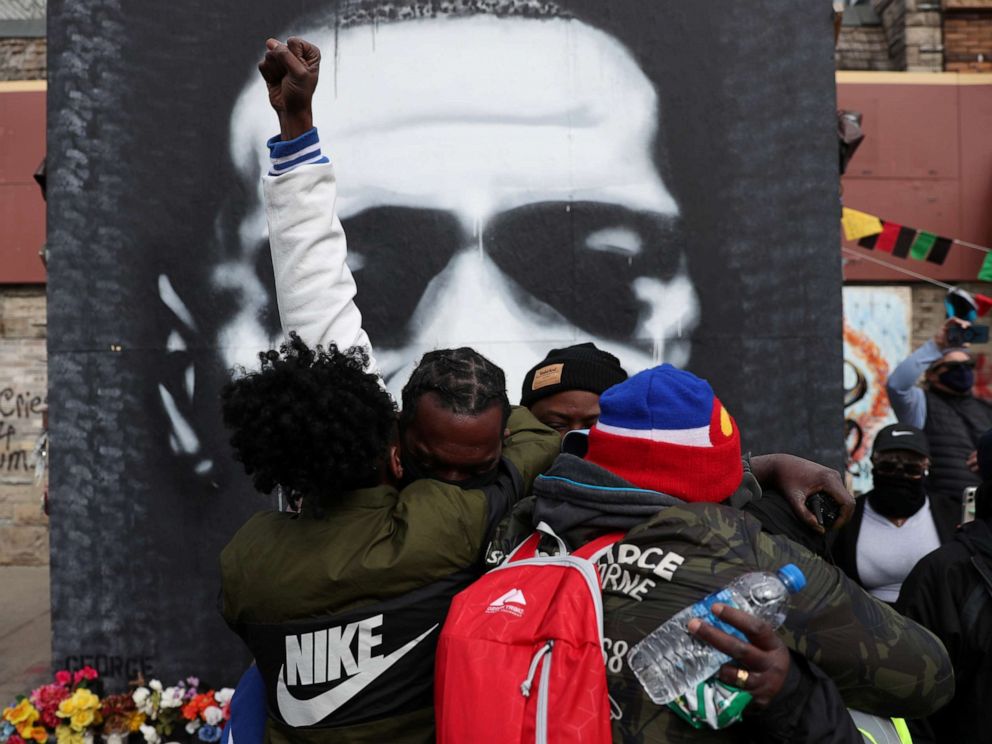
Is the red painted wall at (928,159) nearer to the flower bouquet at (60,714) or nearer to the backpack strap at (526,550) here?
the flower bouquet at (60,714)

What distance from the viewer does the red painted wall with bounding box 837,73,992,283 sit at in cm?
945

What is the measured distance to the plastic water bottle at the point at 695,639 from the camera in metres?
1.35

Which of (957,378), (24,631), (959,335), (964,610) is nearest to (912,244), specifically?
(957,378)

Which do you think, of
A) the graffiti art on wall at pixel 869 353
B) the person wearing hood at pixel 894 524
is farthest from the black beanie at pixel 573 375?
the graffiti art on wall at pixel 869 353

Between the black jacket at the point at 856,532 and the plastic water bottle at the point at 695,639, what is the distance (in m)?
2.96

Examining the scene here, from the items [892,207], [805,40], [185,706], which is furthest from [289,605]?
[892,207]

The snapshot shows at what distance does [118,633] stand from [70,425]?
3.09 ft

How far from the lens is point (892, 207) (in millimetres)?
9516

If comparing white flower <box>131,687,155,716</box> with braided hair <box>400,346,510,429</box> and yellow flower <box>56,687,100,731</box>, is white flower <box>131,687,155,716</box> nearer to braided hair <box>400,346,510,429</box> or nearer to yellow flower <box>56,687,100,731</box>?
yellow flower <box>56,687,100,731</box>

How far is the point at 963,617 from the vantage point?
2.66 metres

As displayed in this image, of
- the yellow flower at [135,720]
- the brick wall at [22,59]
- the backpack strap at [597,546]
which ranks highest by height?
the brick wall at [22,59]

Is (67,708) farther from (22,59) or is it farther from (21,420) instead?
(22,59)

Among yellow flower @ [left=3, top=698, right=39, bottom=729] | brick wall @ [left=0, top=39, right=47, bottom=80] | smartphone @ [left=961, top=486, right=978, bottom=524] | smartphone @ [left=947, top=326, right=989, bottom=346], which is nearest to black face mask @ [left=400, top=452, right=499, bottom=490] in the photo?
yellow flower @ [left=3, top=698, right=39, bottom=729]

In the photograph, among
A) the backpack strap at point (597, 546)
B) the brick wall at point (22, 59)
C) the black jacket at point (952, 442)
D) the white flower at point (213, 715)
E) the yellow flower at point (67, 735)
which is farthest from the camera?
the brick wall at point (22, 59)
